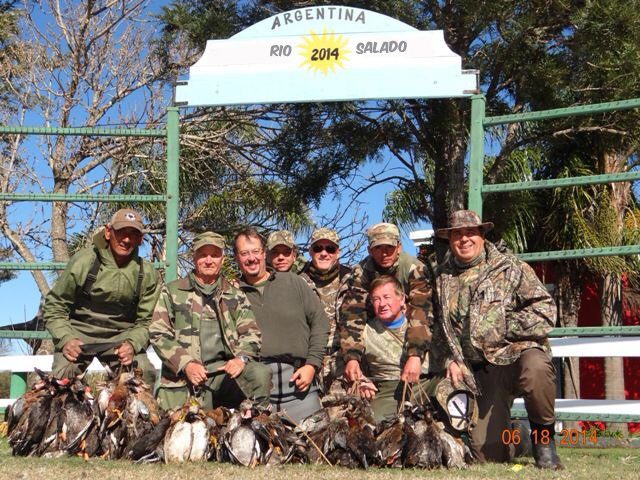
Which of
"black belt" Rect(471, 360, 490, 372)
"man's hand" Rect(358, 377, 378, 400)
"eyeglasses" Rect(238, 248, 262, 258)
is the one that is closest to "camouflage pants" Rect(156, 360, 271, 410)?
"man's hand" Rect(358, 377, 378, 400)

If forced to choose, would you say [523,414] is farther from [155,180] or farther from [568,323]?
[155,180]

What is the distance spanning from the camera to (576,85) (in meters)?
9.87

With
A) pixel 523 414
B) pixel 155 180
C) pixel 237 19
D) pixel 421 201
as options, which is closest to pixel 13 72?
pixel 155 180

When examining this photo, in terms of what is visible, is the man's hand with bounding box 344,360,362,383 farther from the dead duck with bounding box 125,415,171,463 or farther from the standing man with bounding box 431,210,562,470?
the dead duck with bounding box 125,415,171,463

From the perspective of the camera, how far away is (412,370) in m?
5.51

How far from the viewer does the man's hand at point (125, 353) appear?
227 inches

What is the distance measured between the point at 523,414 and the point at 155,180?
38.3ft

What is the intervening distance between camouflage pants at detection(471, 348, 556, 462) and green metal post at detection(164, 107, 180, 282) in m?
2.49

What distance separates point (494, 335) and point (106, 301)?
283 centimetres

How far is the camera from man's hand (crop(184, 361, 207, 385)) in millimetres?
5344

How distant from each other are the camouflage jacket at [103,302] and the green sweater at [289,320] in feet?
2.62

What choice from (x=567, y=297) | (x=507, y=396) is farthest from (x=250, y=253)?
(x=567, y=297)

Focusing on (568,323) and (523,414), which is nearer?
(523,414)

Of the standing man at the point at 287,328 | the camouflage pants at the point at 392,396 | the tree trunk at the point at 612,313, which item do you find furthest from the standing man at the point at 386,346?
the tree trunk at the point at 612,313
